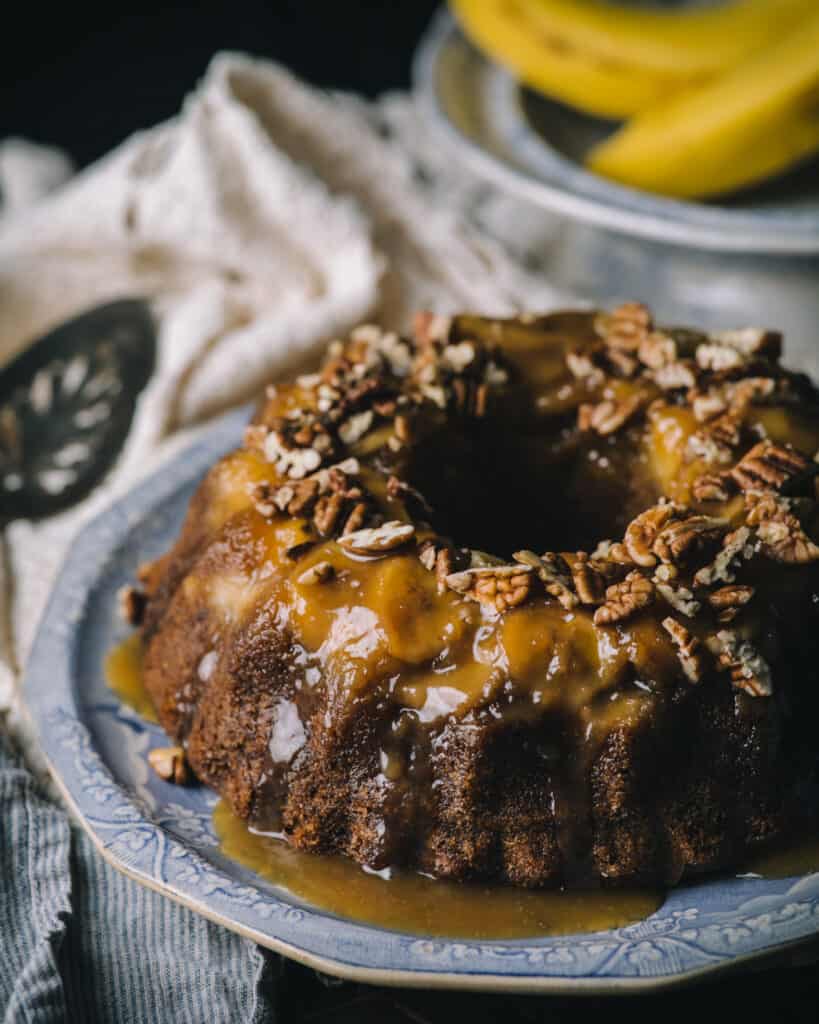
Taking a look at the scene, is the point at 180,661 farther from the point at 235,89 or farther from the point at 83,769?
the point at 235,89

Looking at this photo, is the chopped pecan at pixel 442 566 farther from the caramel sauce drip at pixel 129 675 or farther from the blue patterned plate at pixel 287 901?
the caramel sauce drip at pixel 129 675

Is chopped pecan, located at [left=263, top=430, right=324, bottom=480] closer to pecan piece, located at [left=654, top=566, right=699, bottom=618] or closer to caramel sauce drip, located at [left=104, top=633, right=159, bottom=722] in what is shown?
caramel sauce drip, located at [left=104, top=633, right=159, bottom=722]

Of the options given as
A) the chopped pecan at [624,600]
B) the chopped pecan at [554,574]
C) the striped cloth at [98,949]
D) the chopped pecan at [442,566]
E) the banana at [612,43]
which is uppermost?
the chopped pecan at [442,566]

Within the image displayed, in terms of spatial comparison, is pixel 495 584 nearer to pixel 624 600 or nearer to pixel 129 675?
pixel 624 600

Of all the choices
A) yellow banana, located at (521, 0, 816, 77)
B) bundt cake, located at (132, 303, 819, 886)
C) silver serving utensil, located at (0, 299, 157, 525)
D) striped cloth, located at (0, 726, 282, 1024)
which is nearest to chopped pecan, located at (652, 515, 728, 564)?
bundt cake, located at (132, 303, 819, 886)

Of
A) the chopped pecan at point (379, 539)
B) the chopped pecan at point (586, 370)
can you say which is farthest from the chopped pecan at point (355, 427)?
the chopped pecan at point (586, 370)

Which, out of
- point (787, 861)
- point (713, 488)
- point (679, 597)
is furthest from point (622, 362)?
point (787, 861)
